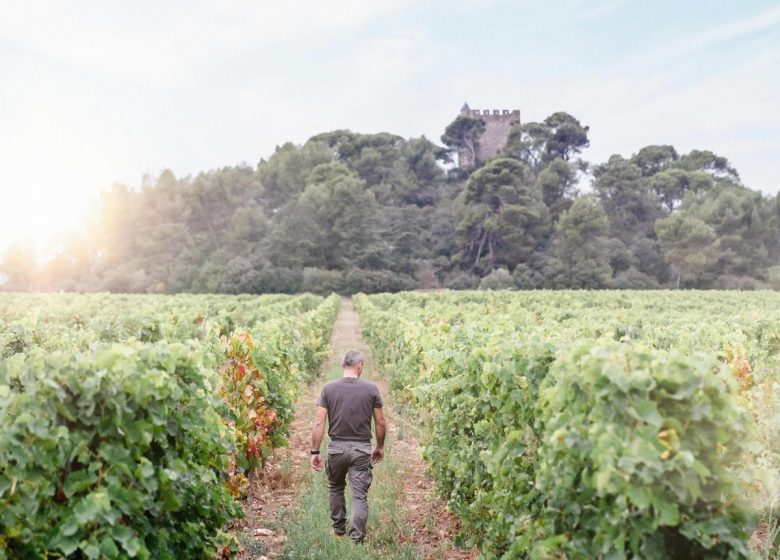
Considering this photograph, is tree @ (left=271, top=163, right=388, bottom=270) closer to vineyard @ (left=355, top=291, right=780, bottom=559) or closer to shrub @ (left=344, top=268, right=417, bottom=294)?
shrub @ (left=344, top=268, right=417, bottom=294)

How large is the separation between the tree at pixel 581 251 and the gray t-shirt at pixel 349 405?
55.7 metres

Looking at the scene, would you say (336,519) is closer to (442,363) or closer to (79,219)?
(442,363)

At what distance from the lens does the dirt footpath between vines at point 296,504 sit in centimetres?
602

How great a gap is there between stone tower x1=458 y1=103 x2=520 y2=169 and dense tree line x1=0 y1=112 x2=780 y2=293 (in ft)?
41.0

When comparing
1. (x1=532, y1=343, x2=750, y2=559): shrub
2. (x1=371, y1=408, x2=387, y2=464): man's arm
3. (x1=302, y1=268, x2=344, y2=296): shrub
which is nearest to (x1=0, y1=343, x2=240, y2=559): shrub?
(x1=532, y1=343, x2=750, y2=559): shrub

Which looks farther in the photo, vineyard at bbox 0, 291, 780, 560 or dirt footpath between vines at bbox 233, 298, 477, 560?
dirt footpath between vines at bbox 233, 298, 477, 560

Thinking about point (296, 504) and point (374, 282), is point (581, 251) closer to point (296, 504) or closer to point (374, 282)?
point (374, 282)

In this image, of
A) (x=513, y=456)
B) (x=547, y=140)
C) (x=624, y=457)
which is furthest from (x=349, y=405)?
(x=547, y=140)

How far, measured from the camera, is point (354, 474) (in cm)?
596

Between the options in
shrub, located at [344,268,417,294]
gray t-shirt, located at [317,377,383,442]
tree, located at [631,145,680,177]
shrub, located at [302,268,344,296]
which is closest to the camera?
gray t-shirt, located at [317,377,383,442]

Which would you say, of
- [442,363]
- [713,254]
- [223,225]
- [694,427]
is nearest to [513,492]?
[694,427]

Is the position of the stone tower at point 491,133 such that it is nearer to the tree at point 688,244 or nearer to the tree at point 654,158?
the tree at point 654,158

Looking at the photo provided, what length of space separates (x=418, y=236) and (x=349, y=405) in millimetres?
63497

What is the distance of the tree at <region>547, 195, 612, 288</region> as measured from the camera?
59534mm
